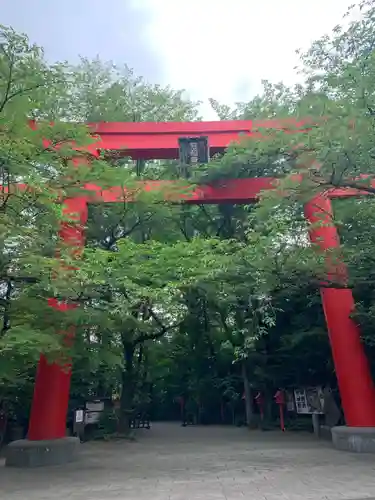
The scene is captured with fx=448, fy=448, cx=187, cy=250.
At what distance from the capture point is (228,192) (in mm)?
12477

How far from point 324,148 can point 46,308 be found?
19.0 ft

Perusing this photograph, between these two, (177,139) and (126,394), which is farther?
(126,394)

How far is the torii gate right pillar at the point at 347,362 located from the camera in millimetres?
9680

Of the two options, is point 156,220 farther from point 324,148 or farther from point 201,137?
point 324,148

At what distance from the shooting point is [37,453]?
937cm

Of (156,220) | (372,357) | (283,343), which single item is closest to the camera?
(372,357)

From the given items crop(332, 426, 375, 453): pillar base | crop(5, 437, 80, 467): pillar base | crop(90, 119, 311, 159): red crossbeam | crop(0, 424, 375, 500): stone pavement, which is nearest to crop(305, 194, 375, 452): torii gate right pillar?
crop(332, 426, 375, 453): pillar base

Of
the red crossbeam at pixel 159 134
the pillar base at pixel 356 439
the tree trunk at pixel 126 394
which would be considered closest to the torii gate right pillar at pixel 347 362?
the pillar base at pixel 356 439

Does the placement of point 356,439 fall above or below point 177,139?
below

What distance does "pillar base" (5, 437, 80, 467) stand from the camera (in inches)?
367

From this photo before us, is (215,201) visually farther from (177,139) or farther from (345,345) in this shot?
(345,345)

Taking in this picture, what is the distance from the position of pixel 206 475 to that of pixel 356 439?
3.86 m

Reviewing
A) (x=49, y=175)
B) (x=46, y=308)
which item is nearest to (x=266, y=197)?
(x=49, y=175)

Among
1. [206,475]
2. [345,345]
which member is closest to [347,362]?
[345,345]
